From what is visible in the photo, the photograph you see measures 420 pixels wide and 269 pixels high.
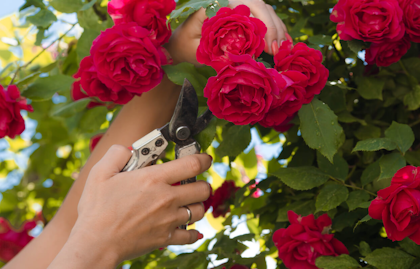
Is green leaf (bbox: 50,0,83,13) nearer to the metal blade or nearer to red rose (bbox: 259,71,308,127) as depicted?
the metal blade

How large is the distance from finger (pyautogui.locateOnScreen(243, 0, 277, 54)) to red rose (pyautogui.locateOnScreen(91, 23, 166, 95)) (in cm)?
24

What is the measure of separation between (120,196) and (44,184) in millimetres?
1346

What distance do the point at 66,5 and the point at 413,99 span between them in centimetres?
105

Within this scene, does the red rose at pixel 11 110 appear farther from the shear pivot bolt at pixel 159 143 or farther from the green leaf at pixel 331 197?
the green leaf at pixel 331 197

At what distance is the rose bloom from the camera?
2.57 feet

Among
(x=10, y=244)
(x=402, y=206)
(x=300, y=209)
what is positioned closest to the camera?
(x=402, y=206)

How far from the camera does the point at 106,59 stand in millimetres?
819

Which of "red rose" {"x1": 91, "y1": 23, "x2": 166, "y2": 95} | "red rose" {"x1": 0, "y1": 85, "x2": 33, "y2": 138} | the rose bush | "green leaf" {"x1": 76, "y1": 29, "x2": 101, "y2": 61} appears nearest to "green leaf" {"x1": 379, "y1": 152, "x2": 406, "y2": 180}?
the rose bush

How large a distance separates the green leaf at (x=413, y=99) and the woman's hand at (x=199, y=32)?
396mm

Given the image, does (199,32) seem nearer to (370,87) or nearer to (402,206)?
(370,87)

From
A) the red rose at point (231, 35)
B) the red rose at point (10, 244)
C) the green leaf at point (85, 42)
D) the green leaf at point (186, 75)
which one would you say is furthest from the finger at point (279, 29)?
the red rose at point (10, 244)

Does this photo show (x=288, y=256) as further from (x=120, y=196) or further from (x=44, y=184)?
(x=44, y=184)

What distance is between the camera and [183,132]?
2.74 feet

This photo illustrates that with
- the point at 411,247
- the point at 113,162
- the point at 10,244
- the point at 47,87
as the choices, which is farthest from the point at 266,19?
the point at 10,244
